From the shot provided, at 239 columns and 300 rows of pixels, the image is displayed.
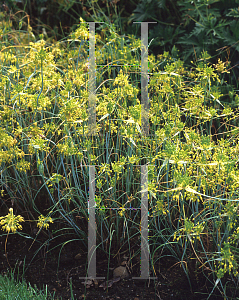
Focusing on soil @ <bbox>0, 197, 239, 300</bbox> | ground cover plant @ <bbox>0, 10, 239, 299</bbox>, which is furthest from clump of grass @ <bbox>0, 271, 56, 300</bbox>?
ground cover plant @ <bbox>0, 10, 239, 299</bbox>

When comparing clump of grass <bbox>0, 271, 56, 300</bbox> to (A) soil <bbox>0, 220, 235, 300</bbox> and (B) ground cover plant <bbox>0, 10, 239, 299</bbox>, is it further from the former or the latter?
(B) ground cover plant <bbox>0, 10, 239, 299</bbox>

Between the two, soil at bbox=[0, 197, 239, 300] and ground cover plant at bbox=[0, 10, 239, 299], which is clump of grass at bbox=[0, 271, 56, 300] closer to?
soil at bbox=[0, 197, 239, 300]

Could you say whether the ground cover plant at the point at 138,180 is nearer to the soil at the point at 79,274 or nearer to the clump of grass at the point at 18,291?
the soil at the point at 79,274

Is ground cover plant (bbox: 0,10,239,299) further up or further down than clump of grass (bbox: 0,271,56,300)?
further up

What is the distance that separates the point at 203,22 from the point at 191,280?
7.53 ft

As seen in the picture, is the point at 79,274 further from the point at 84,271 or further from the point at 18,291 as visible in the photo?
the point at 18,291

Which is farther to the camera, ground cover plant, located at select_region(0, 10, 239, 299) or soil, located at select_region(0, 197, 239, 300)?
soil, located at select_region(0, 197, 239, 300)

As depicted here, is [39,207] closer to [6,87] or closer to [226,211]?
[6,87]

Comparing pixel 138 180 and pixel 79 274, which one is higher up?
pixel 138 180

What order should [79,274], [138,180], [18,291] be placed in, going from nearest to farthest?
Answer: 1. [18,291]
2. [79,274]
3. [138,180]

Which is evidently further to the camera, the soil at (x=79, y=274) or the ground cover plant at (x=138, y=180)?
the soil at (x=79, y=274)

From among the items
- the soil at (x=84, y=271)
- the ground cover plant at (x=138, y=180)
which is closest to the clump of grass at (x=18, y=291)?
the soil at (x=84, y=271)

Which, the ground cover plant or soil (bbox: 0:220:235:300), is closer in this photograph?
the ground cover plant

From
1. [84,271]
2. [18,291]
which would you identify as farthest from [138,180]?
[18,291]
